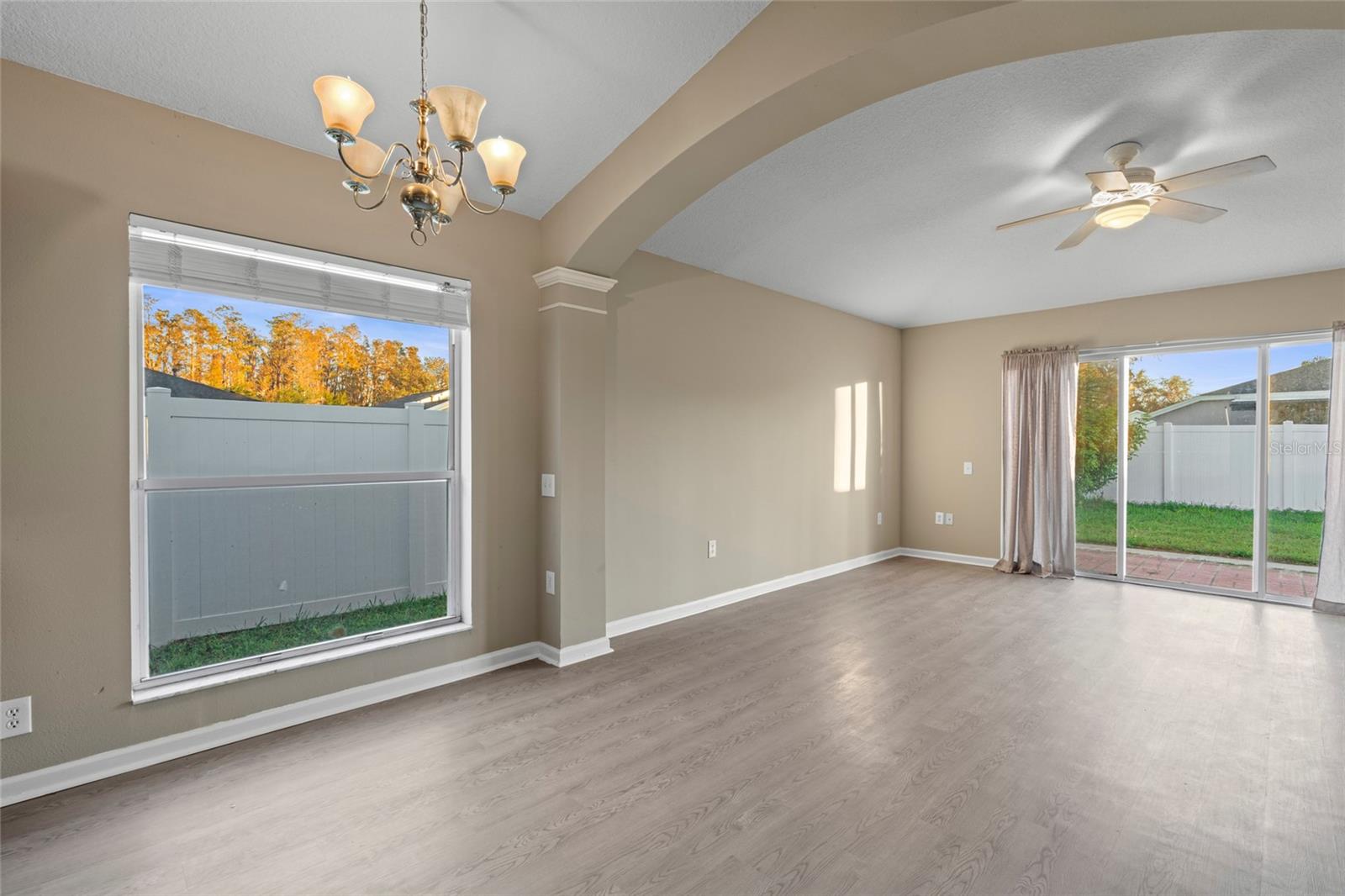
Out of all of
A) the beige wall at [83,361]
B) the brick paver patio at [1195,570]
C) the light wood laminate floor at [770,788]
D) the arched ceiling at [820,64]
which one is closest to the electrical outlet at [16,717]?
the beige wall at [83,361]

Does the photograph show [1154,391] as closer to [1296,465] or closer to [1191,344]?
[1191,344]

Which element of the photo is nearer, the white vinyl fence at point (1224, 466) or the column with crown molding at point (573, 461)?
the column with crown molding at point (573, 461)

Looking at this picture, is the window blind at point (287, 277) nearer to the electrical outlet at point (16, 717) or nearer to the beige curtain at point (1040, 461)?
the electrical outlet at point (16, 717)

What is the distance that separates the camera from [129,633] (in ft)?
7.92

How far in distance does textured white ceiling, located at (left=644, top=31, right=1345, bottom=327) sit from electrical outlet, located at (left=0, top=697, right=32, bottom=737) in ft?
12.5

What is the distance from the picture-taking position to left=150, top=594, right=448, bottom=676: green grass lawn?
2.62 metres

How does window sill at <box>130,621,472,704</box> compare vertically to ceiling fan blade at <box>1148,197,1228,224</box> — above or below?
below

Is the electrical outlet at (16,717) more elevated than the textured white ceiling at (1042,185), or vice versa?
the textured white ceiling at (1042,185)

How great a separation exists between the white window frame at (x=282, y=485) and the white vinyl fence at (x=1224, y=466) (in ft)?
19.1

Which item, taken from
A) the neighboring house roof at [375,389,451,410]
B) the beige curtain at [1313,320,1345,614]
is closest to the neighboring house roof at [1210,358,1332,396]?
the beige curtain at [1313,320,1345,614]

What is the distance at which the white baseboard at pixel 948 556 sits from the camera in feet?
20.8

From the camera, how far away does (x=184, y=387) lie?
8.59 feet

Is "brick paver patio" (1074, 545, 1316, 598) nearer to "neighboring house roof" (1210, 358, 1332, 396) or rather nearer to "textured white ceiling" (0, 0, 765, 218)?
"neighboring house roof" (1210, 358, 1332, 396)

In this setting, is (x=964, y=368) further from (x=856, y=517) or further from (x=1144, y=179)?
(x=1144, y=179)
